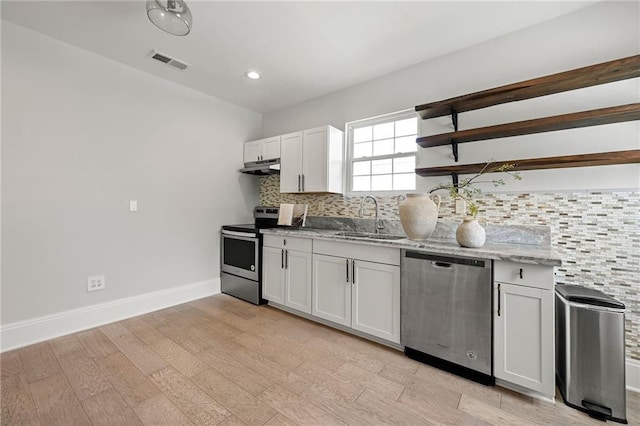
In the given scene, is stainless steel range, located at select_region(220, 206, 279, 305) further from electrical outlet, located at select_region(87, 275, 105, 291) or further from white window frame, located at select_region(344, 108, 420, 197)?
electrical outlet, located at select_region(87, 275, 105, 291)

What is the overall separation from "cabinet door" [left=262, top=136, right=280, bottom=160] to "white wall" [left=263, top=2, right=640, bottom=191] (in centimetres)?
160

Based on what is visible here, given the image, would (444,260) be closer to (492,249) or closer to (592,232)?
(492,249)

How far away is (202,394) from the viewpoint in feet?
5.28

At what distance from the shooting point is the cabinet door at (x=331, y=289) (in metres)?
2.39

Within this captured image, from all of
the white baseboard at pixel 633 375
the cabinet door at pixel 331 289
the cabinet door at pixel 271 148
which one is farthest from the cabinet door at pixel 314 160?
the white baseboard at pixel 633 375

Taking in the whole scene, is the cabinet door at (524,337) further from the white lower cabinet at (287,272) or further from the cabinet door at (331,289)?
the white lower cabinet at (287,272)

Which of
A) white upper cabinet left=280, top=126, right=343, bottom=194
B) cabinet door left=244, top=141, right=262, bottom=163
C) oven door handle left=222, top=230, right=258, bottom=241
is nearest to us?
white upper cabinet left=280, top=126, right=343, bottom=194

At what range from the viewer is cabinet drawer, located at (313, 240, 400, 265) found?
214 cm

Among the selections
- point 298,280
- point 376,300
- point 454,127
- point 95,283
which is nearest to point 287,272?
point 298,280

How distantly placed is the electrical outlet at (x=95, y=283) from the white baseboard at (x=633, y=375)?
4.27 m

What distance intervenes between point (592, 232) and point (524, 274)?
73 cm

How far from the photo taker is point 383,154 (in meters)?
2.97

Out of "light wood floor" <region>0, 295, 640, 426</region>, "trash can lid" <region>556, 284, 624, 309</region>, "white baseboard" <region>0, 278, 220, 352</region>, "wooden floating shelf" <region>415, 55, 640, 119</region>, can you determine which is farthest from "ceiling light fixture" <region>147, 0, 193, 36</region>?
"trash can lid" <region>556, 284, 624, 309</region>

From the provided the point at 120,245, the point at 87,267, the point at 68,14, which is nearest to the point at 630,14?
the point at 68,14
